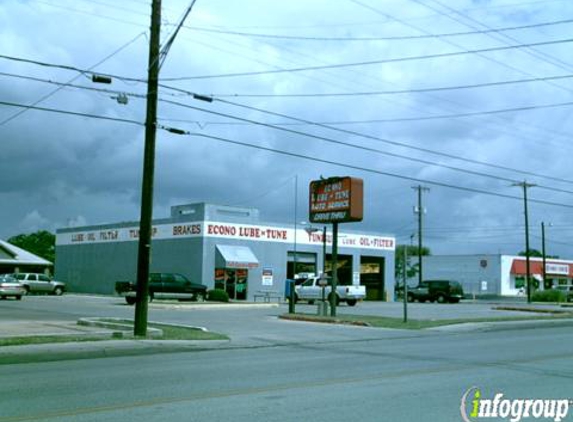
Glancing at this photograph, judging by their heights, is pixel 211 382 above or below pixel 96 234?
below

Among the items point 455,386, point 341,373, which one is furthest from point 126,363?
point 455,386

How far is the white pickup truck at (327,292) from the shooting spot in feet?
148

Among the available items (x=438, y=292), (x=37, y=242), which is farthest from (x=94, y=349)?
(x=37, y=242)

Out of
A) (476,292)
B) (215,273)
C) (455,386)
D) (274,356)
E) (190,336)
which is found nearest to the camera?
(455,386)

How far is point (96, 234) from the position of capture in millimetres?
58375

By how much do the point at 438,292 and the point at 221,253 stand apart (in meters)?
20.9

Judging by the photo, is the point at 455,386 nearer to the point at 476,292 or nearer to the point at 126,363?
the point at 126,363

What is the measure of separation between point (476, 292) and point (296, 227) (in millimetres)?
42336

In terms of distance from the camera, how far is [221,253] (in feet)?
157

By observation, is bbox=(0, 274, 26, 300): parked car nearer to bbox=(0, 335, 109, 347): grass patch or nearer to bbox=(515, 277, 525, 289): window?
bbox=(0, 335, 109, 347): grass patch

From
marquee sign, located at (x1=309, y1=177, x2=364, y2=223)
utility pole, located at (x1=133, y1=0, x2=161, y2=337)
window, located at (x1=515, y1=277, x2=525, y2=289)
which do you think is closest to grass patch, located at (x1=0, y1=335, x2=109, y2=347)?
utility pole, located at (x1=133, y1=0, x2=161, y2=337)

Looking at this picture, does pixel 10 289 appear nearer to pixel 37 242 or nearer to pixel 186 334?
pixel 186 334

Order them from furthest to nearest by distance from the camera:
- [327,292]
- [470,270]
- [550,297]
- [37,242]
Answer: [37,242] < [470,270] < [550,297] < [327,292]

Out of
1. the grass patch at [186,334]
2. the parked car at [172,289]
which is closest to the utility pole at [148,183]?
the grass patch at [186,334]
